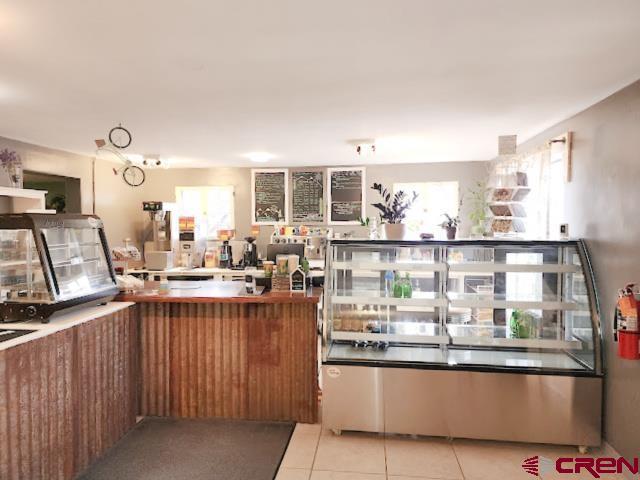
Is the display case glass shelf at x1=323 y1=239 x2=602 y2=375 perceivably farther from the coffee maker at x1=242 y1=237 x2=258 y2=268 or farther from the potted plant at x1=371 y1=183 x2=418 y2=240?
the coffee maker at x1=242 y1=237 x2=258 y2=268

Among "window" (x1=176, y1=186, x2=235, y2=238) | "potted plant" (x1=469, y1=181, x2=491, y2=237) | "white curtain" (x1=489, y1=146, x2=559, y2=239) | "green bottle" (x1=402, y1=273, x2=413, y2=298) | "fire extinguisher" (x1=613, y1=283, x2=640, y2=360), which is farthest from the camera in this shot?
"window" (x1=176, y1=186, x2=235, y2=238)

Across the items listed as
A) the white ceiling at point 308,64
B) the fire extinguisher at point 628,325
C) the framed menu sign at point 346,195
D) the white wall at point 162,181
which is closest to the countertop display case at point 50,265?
the white ceiling at point 308,64

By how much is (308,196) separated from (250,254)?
1.36 m

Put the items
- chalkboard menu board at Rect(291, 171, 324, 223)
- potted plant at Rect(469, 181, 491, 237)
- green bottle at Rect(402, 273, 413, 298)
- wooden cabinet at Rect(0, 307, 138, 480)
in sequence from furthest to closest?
chalkboard menu board at Rect(291, 171, 324, 223), potted plant at Rect(469, 181, 491, 237), green bottle at Rect(402, 273, 413, 298), wooden cabinet at Rect(0, 307, 138, 480)

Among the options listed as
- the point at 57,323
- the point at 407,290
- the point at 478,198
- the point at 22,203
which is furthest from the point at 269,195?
the point at 57,323

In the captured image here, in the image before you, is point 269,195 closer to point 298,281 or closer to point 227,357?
point 298,281

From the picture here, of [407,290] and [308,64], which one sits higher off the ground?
[308,64]

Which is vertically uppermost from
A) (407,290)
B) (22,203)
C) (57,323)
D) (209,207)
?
(209,207)

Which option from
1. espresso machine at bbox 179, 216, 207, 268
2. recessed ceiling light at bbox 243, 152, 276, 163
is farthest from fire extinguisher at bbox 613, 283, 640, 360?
espresso machine at bbox 179, 216, 207, 268

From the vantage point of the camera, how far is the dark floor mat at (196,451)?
8.51 feet

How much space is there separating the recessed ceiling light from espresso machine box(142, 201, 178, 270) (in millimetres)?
1713

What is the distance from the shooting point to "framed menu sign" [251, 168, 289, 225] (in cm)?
693

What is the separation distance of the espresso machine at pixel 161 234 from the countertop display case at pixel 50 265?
3386 millimetres

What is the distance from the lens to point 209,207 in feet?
23.5
